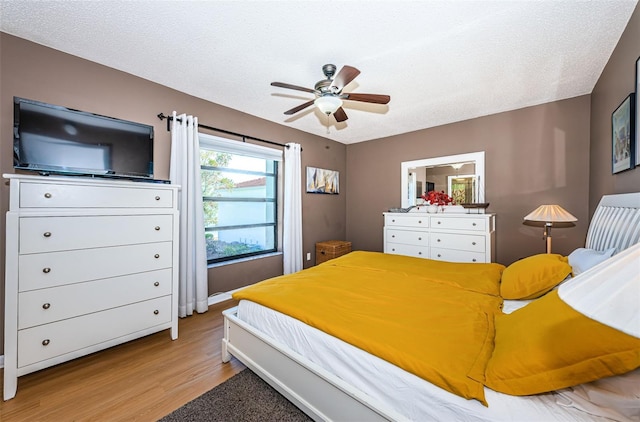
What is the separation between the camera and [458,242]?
338 cm

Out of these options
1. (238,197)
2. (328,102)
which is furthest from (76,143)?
(328,102)

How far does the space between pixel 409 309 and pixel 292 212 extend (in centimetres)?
268

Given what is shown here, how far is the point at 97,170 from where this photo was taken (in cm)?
223

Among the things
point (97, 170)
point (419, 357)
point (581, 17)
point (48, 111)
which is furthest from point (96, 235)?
point (581, 17)

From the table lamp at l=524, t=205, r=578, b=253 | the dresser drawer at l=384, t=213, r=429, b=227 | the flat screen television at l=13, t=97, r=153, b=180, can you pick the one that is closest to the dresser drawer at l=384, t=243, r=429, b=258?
the dresser drawer at l=384, t=213, r=429, b=227

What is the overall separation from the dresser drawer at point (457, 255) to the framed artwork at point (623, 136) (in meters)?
1.50

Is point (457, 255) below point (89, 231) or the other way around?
below

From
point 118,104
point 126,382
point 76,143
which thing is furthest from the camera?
point 118,104

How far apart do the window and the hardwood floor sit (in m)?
1.34

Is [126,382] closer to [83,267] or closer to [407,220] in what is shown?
[83,267]

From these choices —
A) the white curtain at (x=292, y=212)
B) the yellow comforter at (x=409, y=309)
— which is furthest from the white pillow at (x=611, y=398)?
the white curtain at (x=292, y=212)

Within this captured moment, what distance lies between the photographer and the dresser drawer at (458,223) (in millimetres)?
3237

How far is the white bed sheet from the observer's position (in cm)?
88

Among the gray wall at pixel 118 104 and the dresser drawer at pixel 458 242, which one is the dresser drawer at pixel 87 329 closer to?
the gray wall at pixel 118 104
